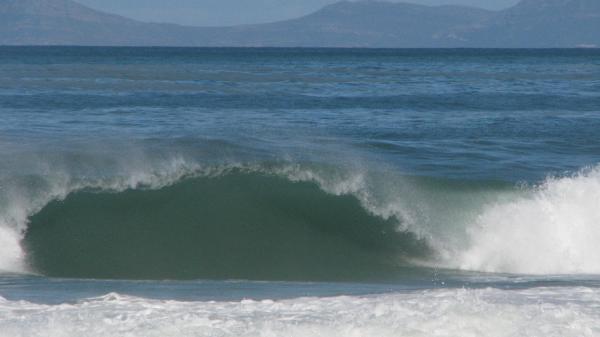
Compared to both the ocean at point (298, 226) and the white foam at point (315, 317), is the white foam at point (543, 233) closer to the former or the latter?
the ocean at point (298, 226)

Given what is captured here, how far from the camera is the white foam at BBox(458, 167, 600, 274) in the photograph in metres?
14.5

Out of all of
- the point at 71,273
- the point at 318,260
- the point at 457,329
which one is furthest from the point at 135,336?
the point at 318,260

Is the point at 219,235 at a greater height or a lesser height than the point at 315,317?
lesser

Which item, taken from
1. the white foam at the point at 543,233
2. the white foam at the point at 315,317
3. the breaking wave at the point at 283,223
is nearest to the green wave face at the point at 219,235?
the breaking wave at the point at 283,223

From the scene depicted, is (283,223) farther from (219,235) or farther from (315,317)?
(315,317)

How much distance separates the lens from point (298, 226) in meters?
16.6

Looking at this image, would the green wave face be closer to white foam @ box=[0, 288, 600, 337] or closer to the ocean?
the ocean

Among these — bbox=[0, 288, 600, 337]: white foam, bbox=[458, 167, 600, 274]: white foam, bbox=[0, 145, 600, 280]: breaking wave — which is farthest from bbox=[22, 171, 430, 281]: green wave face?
bbox=[0, 288, 600, 337]: white foam

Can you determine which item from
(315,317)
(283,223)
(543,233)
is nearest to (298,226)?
(283,223)

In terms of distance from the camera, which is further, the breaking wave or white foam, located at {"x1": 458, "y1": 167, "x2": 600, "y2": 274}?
the breaking wave

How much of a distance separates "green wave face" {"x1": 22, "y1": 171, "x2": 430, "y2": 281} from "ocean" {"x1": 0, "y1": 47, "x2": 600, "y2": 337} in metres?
0.04

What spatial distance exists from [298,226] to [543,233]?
155 inches

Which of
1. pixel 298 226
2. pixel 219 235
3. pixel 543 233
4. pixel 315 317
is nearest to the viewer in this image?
pixel 315 317

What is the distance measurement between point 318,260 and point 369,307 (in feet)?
18.6
